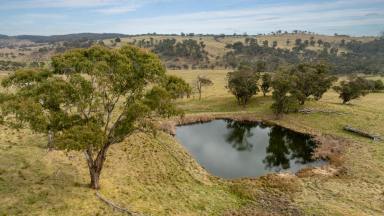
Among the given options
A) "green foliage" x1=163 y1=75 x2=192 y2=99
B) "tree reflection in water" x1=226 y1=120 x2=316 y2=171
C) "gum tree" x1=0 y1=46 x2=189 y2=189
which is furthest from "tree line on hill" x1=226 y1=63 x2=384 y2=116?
"gum tree" x1=0 y1=46 x2=189 y2=189

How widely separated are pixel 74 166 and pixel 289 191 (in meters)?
21.6

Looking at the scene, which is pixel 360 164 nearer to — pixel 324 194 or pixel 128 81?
pixel 324 194

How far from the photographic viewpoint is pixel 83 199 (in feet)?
95.1

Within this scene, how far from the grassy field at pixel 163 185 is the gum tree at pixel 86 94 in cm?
434

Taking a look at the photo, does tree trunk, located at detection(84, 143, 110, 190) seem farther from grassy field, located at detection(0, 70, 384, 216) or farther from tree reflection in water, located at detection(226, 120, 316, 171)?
tree reflection in water, located at detection(226, 120, 316, 171)

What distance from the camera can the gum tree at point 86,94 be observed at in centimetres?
2452

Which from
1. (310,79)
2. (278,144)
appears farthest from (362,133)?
(310,79)

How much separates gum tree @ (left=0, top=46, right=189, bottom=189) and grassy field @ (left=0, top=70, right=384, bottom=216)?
4338 mm

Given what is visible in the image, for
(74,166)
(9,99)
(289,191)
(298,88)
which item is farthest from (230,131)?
(9,99)

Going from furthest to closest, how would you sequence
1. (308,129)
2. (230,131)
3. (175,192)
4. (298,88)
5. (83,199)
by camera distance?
(298,88)
(230,131)
(308,129)
(175,192)
(83,199)

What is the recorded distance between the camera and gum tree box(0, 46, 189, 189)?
24.5 metres

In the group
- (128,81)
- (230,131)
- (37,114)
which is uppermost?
(128,81)

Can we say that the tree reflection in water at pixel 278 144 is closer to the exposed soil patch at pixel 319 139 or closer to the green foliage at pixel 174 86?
the exposed soil patch at pixel 319 139

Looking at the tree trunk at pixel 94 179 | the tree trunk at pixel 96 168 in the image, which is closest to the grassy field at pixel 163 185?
the tree trunk at pixel 94 179
